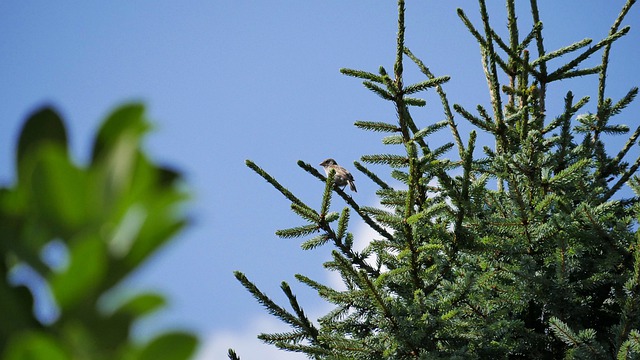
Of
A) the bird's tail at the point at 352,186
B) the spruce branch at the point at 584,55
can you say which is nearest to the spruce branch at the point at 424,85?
the spruce branch at the point at 584,55

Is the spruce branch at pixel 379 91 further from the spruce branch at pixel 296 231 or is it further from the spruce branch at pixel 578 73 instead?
the spruce branch at pixel 578 73

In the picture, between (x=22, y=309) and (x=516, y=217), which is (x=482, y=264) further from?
(x=22, y=309)

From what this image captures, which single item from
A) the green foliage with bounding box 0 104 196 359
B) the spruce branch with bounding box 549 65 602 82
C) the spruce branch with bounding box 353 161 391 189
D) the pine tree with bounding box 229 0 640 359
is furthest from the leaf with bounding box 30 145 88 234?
the spruce branch with bounding box 549 65 602 82

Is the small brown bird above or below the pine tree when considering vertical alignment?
above

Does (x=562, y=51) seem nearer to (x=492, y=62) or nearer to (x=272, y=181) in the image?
(x=492, y=62)

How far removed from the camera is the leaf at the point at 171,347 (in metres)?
0.31

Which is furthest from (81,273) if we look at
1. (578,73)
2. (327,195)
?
(578,73)

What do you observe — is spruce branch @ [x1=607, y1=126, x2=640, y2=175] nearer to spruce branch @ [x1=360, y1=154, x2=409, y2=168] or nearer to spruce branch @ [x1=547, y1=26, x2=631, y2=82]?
spruce branch @ [x1=547, y1=26, x2=631, y2=82]

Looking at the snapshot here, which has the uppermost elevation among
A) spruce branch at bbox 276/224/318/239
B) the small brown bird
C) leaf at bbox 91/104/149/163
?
the small brown bird

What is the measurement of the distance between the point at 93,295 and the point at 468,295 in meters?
3.49

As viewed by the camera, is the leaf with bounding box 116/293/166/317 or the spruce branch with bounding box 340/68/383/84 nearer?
the leaf with bounding box 116/293/166/317

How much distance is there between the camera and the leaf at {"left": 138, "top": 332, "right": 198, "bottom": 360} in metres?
0.31

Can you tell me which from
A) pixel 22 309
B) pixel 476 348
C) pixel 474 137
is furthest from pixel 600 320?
pixel 22 309

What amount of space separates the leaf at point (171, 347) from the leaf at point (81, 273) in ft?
0.15
